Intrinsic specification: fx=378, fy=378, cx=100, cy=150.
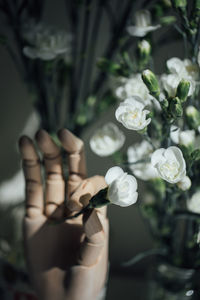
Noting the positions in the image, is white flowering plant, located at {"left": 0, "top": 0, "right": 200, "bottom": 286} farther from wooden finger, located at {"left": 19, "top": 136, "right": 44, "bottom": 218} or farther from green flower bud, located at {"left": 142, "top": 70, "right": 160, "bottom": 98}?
wooden finger, located at {"left": 19, "top": 136, "right": 44, "bottom": 218}

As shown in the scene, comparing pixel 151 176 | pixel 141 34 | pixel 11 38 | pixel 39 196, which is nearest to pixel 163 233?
pixel 151 176

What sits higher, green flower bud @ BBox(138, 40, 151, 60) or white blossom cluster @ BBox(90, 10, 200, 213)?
green flower bud @ BBox(138, 40, 151, 60)

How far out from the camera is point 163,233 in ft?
2.24

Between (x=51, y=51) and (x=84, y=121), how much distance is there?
141mm

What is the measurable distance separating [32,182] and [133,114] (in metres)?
0.21

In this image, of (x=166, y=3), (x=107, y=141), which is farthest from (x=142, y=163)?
(x=166, y=3)

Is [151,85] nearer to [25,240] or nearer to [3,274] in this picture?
[25,240]

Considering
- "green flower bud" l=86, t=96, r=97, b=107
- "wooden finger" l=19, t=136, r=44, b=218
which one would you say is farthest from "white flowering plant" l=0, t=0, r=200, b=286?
"wooden finger" l=19, t=136, r=44, b=218

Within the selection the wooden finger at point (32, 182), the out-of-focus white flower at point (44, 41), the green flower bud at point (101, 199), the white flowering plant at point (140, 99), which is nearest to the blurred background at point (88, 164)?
the white flowering plant at point (140, 99)

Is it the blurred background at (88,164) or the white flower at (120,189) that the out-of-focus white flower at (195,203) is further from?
the blurred background at (88,164)

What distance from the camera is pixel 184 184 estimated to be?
53 centimetres

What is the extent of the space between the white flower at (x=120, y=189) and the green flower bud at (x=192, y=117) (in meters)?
0.13

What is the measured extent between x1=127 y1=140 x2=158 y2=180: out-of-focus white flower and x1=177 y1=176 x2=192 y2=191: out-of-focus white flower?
79 mm

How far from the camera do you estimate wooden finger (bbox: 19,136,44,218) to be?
0.58 meters
